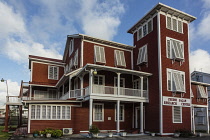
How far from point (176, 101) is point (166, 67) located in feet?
11.4

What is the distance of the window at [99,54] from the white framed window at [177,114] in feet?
28.3

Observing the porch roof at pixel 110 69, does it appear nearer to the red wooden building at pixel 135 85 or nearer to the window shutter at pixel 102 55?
the red wooden building at pixel 135 85

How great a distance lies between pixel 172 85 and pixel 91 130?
362 inches

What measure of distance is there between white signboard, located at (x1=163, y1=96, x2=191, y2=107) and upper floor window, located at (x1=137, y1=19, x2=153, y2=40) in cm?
742

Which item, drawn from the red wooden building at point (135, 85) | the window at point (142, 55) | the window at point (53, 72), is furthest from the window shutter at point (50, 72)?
the window at point (142, 55)

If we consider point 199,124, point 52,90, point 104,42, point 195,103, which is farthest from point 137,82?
point 199,124

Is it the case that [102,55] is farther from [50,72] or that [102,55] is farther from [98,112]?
[50,72]

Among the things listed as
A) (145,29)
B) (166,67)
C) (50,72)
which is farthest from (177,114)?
(50,72)

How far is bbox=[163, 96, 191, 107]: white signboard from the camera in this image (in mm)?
20405

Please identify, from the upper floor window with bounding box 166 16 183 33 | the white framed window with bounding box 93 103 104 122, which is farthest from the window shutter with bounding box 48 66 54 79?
the upper floor window with bounding box 166 16 183 33

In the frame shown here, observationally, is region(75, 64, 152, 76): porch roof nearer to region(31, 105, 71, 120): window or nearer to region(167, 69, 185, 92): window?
region(167, 69, 185, 92): window

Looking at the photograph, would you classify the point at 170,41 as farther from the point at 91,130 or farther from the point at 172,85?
the point at 91,130

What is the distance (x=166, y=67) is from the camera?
69.4ft

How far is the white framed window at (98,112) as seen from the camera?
21.4 metres
